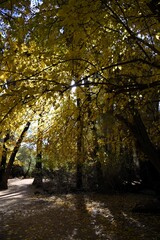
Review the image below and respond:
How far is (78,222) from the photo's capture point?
8.84 m

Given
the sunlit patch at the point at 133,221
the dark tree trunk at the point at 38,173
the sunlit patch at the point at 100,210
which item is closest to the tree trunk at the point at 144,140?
the sunlit patch at the point at 133,221

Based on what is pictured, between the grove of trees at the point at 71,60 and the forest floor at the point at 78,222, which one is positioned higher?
the grove of trees at the point at 71,60

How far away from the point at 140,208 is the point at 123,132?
2758 millimetres

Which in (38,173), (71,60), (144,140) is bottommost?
(144,140)

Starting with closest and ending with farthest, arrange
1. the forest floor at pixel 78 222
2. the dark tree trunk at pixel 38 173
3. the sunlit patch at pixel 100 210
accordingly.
A: the forest floor at pixel 78 222, the sunlit patch at pixel 100 210, the dark tree trunk at pixel 38 173

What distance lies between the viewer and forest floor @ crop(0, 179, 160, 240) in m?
7.26

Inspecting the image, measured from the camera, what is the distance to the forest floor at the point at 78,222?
7.26m

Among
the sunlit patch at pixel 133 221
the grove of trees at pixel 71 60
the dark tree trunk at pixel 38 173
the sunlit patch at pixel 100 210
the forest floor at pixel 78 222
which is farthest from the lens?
the dark tree trunk at pixel 38 173

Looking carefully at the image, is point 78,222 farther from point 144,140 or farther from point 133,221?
point 144,140

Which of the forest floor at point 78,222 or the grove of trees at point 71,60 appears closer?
the grove of trees at point 71,60

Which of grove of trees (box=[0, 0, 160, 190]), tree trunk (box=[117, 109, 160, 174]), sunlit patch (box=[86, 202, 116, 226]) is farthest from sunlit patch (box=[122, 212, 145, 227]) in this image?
grove of trees (box=[0, 0, 160, 190])

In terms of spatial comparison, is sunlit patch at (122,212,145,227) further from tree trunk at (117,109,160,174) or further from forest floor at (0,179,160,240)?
tree trunk at (117,109,160,174)

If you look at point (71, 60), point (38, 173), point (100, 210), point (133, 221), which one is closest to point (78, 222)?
point (133, 221)

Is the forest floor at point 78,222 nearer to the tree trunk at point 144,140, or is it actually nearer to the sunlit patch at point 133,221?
the sunlit patch at point 133,221
